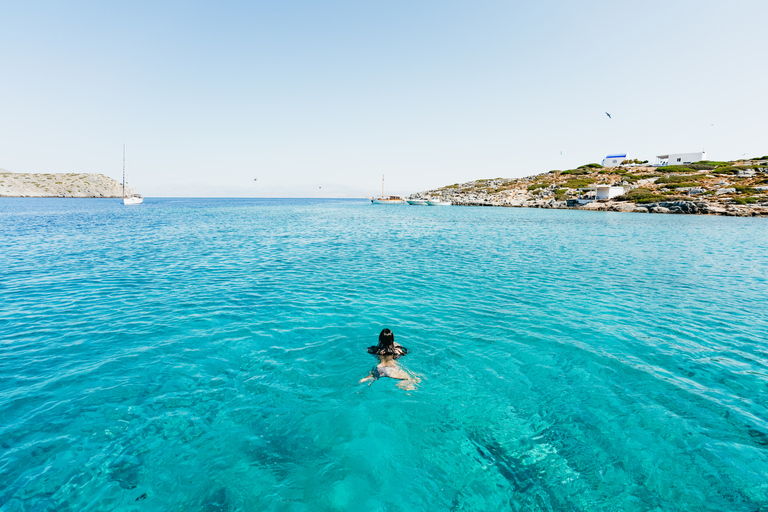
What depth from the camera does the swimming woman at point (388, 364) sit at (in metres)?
9.59

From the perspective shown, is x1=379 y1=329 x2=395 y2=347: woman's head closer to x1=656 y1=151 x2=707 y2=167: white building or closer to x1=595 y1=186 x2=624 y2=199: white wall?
x1=595 y1=186 x2=624 y2=199: white wall

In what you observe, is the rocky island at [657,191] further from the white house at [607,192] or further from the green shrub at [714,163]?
the white house at [607,192]

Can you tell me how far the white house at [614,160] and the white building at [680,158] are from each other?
11780 millimetres

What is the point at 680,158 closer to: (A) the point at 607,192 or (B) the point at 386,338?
(A) the point at 607,192

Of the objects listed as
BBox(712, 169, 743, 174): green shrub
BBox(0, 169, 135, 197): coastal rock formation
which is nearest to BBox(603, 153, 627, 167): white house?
BBox(712, 169, 743, 174): green shrub

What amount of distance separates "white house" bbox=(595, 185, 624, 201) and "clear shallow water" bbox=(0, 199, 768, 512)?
85.2 metres

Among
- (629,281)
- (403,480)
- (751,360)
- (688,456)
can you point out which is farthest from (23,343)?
(629,281)

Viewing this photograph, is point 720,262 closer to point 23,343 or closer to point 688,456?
point 688,456

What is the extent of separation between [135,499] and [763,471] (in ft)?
38.6

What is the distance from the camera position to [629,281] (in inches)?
792

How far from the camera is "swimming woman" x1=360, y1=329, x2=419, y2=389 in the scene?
31.5ft

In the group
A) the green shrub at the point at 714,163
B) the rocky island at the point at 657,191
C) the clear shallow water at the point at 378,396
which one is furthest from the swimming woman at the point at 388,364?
the green shrub at the point at 714,163

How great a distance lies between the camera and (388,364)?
9.99 metres

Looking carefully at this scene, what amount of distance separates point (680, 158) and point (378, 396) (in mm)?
168301
